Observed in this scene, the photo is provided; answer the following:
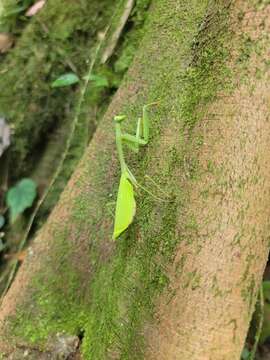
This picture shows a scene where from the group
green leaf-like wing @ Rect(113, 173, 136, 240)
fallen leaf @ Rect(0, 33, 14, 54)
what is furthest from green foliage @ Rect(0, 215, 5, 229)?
green leaf-like wing @ Rect(113, 173, 136, 240)

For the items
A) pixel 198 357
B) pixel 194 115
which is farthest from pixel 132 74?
pixel 198 357

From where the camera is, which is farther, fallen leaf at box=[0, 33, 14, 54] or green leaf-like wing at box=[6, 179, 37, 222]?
fallen leaf at box=[0, 33, 14, 54]

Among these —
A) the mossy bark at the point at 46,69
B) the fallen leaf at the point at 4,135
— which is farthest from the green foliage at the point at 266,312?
the fallen leaf at the point at 4,135

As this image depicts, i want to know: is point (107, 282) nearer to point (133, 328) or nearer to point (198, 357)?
point (133, 328)

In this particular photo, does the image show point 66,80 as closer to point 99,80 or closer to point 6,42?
point 99,80

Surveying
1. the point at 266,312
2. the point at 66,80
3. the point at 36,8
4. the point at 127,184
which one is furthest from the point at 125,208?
the point at 36,8

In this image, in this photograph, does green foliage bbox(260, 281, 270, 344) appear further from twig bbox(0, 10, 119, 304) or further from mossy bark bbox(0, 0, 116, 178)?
mossy bark bbox(0, 0, 116, 178)
